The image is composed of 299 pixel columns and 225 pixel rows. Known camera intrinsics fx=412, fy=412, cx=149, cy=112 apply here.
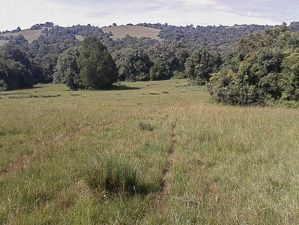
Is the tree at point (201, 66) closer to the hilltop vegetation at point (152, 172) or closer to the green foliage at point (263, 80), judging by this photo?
the green foliage at point (263, 80)

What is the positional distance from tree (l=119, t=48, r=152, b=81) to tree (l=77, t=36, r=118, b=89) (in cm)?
1917

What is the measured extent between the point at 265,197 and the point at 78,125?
13.8 meters

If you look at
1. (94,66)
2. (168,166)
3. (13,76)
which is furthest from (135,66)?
(168,166)

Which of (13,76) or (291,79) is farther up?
(291,79)

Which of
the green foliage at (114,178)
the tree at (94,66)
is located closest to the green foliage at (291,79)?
the green foliage at (114,178)

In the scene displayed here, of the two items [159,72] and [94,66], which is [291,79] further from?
[159,72]

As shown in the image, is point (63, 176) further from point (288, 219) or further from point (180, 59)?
point (180, 59)

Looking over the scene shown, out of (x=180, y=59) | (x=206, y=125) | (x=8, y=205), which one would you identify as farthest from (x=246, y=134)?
(x=180, y=59)

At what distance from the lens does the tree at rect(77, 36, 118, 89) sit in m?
74.4

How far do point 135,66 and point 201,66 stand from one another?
22.5 m

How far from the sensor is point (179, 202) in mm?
6715

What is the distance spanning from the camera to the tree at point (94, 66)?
74.4m

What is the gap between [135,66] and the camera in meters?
97.1

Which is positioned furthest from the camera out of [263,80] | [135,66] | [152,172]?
[135,66]
